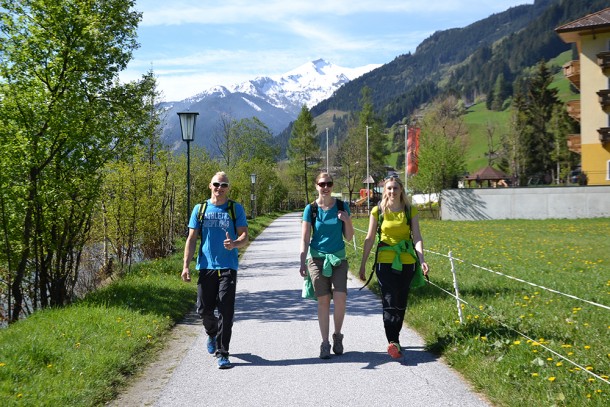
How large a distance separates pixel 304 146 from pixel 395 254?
75.9 metres

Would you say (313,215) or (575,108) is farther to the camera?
(575,108)

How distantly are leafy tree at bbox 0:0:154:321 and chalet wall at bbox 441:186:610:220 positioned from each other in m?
31.4

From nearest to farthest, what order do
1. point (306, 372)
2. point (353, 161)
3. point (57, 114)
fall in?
1. point (306, 372)
2. point (57, 114)
3. point (353, 161)

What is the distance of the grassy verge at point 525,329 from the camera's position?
15.4 ft

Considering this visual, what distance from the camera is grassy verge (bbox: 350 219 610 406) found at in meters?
4.71

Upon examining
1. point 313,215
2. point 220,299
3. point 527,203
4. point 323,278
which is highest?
point 313,215

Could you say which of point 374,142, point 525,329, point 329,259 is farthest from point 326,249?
point 374,142

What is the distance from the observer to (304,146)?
8162cm

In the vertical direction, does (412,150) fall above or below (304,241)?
above

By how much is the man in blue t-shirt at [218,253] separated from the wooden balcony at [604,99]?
39241 millimetres

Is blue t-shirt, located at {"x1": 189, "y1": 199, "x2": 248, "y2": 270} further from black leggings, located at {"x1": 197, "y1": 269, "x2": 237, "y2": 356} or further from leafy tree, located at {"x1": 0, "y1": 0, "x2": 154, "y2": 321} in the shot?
leafy tree, located at {"x1": 0, "y1": 0, "x2": 154, "y2": 321}

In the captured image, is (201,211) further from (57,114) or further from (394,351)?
(57,114)

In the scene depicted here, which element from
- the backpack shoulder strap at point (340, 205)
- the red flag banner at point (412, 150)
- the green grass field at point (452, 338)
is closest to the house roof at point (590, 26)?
the red flag banner at point (412, 150)

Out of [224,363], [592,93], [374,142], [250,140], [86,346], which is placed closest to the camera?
[224,363]
